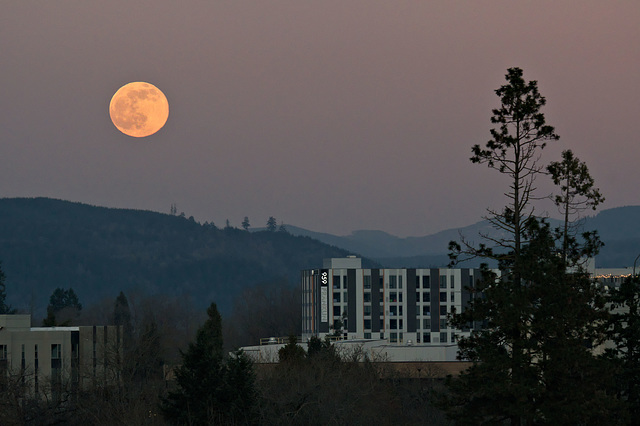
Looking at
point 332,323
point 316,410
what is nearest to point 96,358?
point 316,410

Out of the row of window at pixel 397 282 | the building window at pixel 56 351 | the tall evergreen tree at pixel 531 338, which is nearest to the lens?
the tall evergreen tree at pixel 531 338

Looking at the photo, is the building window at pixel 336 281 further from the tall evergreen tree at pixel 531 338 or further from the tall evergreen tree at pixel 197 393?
the tall evergreen tree at pixel 531 338

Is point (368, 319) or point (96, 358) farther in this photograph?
point (368, 319)

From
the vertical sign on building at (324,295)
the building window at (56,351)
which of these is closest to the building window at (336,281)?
the vertical sign on building at (324,295)

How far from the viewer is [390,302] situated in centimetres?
16650

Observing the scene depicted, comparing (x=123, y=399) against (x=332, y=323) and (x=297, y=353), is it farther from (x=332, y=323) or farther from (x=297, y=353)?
(x=332, y=323)

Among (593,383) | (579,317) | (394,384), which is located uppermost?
(579,317)

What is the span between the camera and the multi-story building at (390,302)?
164625mm

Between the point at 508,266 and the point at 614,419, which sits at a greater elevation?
the point at 508,266

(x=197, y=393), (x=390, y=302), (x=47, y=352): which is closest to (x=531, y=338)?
(x=197, y=393)

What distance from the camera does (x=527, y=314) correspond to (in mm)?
39875

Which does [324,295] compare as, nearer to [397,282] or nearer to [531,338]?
[397,282]

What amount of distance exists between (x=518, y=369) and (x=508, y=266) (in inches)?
192

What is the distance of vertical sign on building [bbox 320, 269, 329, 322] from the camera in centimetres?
16650
